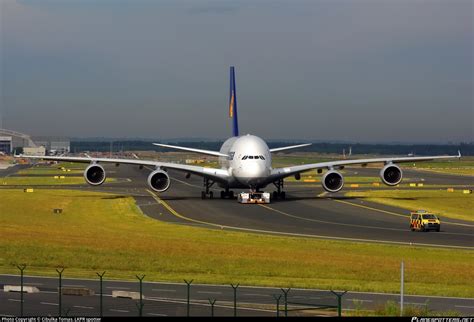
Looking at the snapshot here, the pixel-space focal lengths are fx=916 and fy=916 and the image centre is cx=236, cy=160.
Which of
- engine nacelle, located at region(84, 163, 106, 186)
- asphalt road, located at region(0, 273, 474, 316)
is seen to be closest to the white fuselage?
engine nacelle, located at region(84, 163, 106, 186)

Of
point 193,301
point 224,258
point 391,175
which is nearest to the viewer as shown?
point 193,301

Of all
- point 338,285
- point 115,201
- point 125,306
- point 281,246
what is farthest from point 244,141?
point 125,306

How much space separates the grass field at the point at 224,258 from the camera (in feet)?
153

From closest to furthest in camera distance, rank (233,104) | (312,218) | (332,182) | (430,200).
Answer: (312,218), (332,182), (430,200), (233,104)

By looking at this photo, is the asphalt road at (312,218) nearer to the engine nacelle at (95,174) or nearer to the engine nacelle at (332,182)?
A: the engine nacelle at (332,182)

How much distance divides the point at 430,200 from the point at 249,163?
24.0 metres

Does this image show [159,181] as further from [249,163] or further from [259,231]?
[259,231]

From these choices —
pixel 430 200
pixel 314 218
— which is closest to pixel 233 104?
pixel 430 200

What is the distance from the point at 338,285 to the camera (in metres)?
44.5

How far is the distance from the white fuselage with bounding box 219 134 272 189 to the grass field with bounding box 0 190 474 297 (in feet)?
54.5

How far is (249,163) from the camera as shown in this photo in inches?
3410

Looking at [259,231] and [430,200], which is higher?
[430,200]

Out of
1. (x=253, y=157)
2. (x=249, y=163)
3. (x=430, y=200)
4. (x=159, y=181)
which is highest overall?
(x=253, y=157)

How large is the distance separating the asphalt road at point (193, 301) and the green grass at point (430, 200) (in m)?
42.1
